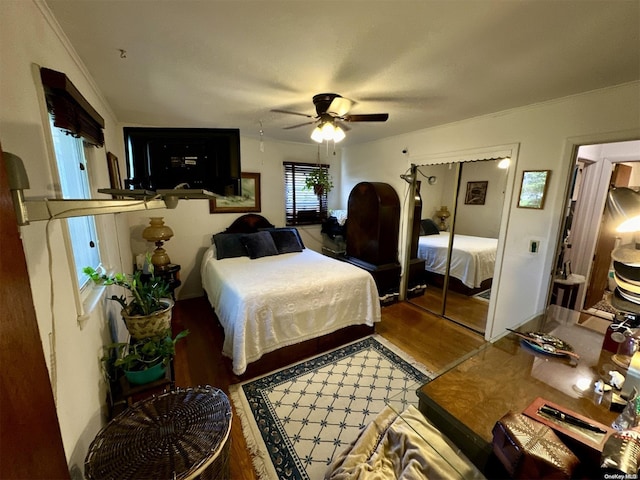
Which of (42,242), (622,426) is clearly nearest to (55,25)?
(42,242)

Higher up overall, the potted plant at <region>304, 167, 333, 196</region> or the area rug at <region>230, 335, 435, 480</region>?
the potted plant at <region>304, 167, 333, 196</region>

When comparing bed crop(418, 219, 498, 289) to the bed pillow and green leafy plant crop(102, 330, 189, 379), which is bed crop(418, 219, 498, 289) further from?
green leafy plant crop(102, 330, 189, 379)

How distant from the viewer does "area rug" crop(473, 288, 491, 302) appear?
115 inches

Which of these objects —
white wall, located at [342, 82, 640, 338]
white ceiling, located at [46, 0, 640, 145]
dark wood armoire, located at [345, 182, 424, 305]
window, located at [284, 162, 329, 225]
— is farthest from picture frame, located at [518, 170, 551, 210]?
window, located at [284, 162, 329, 225]

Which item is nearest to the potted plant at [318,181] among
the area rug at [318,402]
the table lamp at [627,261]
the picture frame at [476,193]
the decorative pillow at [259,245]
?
the decorative pillow at [259,245]

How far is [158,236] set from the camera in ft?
9.81

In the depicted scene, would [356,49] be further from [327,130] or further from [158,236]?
[158,236]

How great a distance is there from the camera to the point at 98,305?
5.09 ft

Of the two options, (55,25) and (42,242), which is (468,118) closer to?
(55,25)

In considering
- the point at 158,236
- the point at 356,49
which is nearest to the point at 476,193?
the point at 356,49

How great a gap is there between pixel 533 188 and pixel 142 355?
10.7 feet

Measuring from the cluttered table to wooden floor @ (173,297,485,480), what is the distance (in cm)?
52

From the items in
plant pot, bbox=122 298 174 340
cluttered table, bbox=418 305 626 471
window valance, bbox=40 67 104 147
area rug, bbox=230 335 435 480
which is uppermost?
window valance, bbox=40 67 104 147

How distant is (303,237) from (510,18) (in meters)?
3.64
